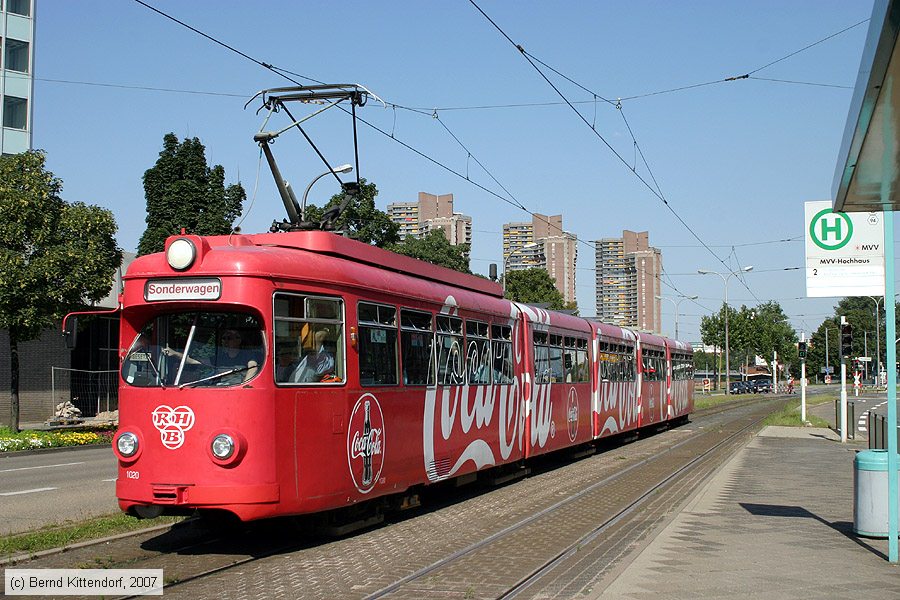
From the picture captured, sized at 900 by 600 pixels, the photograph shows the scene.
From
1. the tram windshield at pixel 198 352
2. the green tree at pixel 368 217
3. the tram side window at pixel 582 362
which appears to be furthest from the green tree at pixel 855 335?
the tram windshield at pixel 198 352

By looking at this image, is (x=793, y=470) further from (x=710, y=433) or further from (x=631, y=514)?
(x=710, y=433)

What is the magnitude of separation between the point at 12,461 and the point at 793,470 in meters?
16.2

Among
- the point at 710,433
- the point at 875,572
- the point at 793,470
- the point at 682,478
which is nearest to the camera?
the point at 875,572

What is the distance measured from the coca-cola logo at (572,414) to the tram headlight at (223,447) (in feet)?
38.0

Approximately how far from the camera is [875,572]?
8.87 m

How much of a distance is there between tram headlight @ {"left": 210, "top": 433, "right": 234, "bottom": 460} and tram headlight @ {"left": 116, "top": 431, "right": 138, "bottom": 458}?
911 millimetres

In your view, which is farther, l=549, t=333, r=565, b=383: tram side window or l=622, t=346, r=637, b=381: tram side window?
l=622, t=346, r=637, b=381: tram side window

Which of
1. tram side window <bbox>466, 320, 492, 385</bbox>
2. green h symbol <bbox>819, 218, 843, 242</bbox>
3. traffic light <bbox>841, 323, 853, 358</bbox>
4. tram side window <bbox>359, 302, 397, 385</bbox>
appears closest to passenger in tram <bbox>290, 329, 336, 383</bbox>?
tram side window <bbox>359, 302, 397, 385</bbox>

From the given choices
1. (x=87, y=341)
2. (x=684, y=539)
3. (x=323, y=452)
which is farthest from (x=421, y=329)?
(x=87, y=341)

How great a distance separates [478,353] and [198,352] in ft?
19.3

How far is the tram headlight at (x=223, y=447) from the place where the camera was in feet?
31.2

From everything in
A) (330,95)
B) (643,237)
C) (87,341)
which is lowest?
(87,341)

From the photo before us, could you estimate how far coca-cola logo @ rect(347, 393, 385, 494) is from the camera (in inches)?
428

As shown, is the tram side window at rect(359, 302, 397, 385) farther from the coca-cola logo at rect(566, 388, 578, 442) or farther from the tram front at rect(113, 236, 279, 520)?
the coca-cola logo at rect(566, 388, 578, 442)
